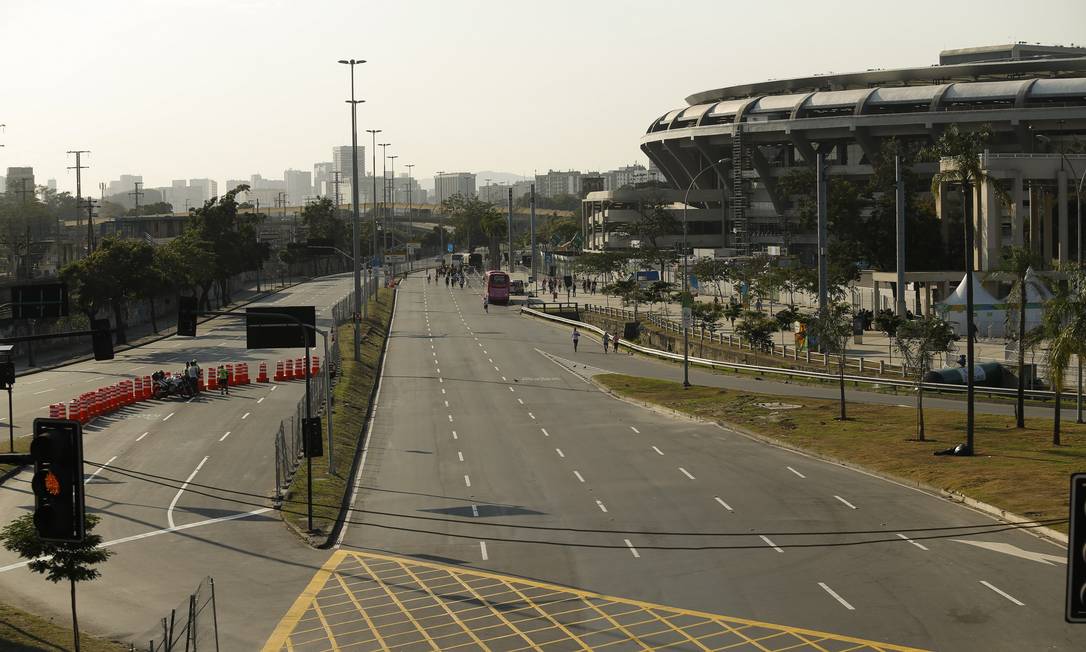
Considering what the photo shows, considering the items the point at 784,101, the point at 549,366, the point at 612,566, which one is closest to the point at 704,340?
the point at 549,366

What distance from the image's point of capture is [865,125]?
15450 cm

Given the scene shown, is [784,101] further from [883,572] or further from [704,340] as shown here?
[883,572]

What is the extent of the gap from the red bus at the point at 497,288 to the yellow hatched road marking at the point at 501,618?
322 ft

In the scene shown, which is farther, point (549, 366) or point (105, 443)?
point (549, 366)

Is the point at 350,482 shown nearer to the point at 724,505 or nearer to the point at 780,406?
the point at 724,505

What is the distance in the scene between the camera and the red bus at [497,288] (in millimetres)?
126188

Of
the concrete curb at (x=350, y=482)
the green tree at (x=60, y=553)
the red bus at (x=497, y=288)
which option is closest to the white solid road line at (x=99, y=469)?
the concrete curb at (x=350, y=482)

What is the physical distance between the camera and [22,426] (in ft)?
158

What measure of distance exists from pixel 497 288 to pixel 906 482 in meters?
90.2

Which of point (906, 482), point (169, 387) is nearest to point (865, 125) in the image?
point (169, 387)

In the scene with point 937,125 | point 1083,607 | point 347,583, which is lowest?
point 347,583

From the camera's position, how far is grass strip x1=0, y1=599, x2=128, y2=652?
870 inches

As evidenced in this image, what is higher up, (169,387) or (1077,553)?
(1077,553)

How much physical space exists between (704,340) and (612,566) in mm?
57461
